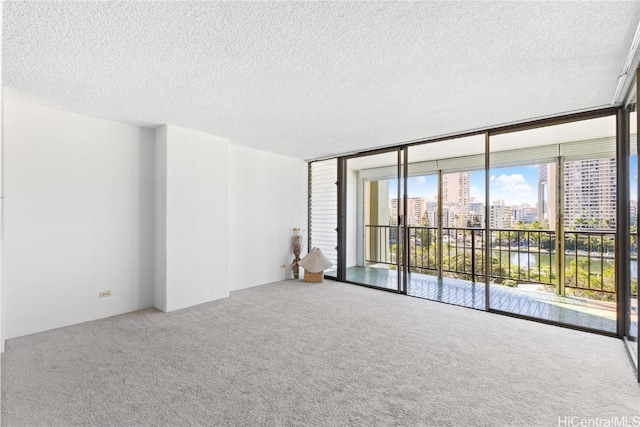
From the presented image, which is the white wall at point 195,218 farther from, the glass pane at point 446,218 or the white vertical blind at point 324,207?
the glass pane at point 446,218

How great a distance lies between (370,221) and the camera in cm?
685

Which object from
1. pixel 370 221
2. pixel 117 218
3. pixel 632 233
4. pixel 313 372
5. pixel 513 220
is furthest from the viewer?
pixel 370 221

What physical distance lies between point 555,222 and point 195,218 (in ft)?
16.6

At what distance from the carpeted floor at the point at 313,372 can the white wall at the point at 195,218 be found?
0.50 meters

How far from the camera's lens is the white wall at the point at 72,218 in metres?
3.13

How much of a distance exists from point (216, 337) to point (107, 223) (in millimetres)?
1894

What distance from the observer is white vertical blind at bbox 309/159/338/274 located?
5934mm

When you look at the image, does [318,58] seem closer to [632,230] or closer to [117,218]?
[117,218]

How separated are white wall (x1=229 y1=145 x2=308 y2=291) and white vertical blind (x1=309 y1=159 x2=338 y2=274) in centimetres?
20

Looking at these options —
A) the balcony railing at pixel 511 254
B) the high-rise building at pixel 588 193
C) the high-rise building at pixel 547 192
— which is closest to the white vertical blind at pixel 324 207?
the balcony railing at pixel 511 254

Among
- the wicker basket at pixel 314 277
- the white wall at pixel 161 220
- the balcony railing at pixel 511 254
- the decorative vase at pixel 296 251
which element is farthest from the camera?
the decorative vase at pixel 296 251

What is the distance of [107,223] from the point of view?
3.72m

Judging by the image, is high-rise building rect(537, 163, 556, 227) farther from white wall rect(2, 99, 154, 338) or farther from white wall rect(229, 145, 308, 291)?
white wall rect(2, 99, 154, 338)

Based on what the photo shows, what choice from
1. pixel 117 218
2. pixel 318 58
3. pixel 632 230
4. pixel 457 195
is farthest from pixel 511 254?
pixel 117 218
